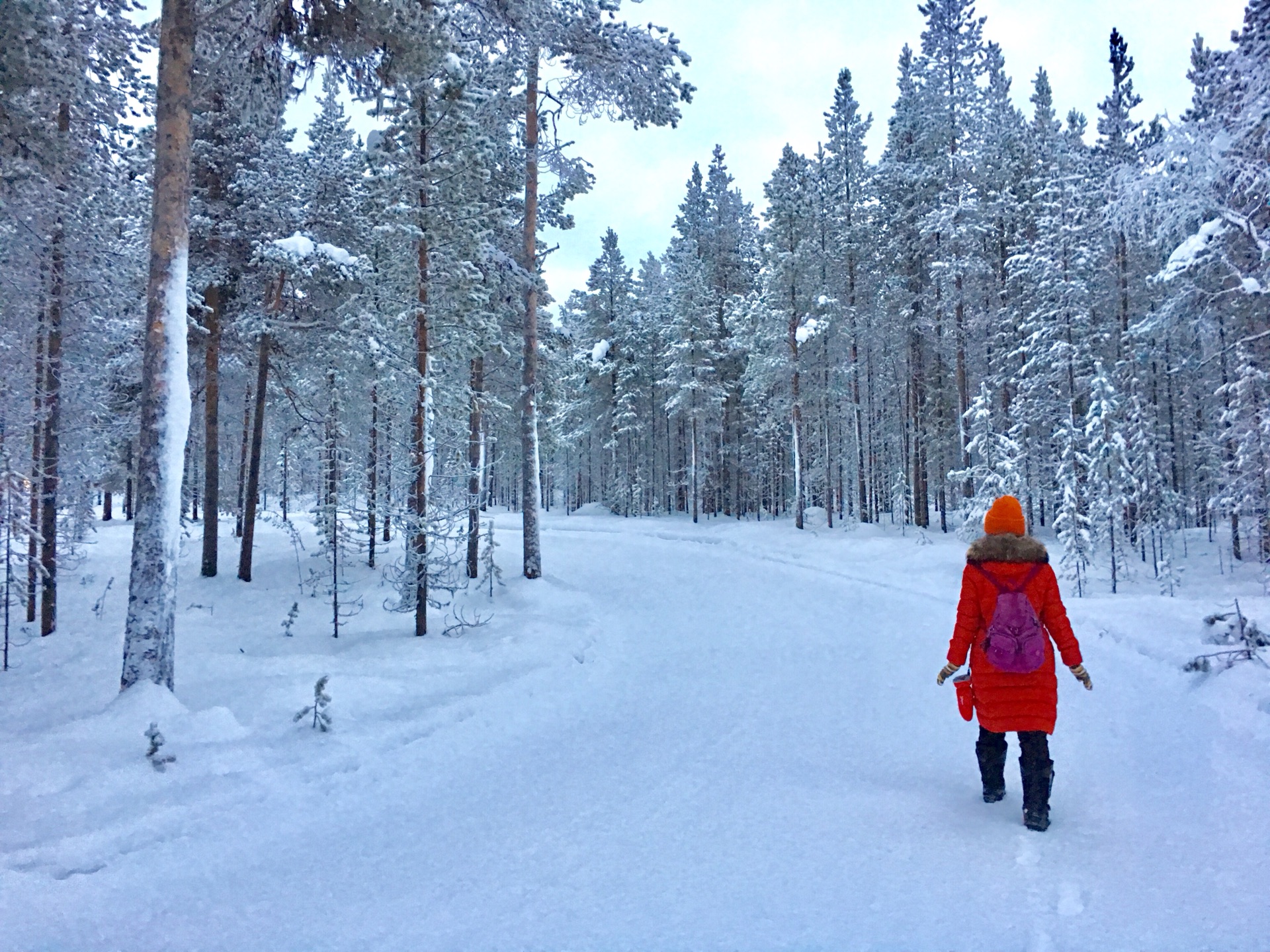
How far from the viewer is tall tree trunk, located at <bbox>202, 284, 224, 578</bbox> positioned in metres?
16.5

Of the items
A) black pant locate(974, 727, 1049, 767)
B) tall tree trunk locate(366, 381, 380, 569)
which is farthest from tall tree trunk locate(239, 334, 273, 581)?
black pant locate(974, 727, 1049, 767)

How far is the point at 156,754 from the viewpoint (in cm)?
561

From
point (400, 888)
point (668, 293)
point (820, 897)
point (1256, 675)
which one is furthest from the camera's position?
point (668, 293)

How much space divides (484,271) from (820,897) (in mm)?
15417

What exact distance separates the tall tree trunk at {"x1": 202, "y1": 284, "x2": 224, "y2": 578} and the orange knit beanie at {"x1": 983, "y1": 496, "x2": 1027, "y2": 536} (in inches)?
677

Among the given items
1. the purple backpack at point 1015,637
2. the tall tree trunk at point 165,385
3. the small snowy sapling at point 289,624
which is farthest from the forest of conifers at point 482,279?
the purple backpack at point 1015,637

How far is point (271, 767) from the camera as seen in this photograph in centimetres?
580

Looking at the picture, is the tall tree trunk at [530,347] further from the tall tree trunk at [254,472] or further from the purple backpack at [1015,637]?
the purple backpack at [1015,637]

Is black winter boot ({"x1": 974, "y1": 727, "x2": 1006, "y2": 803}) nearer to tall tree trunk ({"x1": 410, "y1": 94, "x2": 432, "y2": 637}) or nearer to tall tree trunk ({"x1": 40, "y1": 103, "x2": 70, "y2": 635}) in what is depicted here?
tall tree trunk ({"x1": 410, "y1": 94, "x2": 432, "y2": 637})

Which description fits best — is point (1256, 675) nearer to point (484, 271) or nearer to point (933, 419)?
point (484, 271)

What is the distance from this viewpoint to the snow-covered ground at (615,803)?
3.60 meters

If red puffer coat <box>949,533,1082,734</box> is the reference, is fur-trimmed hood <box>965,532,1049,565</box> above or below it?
above

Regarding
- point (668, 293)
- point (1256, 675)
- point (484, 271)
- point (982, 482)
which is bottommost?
point (1256, 675)

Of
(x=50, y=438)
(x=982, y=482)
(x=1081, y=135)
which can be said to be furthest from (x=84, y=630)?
(x=1081, y=135)
